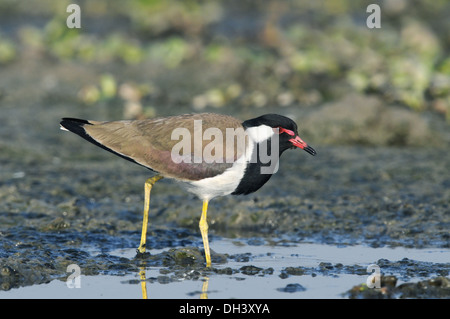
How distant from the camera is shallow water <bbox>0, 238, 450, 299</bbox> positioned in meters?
5.70

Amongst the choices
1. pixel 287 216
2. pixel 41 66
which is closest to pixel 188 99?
pixel 41 66

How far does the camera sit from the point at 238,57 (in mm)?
13867

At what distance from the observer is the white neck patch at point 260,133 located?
6.31 m

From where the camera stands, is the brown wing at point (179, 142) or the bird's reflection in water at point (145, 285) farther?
the brown wing at point (179, 142)

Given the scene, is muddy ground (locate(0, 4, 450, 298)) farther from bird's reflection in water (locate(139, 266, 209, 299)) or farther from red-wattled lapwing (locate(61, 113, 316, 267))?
red-wattled lapwing (locate(61, 113, 316, 267))

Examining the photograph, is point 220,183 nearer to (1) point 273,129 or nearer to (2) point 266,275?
(1) point 273,129

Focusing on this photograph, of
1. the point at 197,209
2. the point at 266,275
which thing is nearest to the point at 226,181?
the point at 266,275

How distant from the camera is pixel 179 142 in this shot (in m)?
6.46

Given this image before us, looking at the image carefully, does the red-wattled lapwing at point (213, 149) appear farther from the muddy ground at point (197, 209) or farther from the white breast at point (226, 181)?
the muddy ground at point (197, 209)

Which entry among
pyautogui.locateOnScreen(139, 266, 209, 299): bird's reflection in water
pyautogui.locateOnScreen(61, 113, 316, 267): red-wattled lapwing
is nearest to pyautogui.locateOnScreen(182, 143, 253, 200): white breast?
pyautogui.locateOnScreen(61, 113, 316, 267): red-wattled lapwing

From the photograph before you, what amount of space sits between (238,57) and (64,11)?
6189mm

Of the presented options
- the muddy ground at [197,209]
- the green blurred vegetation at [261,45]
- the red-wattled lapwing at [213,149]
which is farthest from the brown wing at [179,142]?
the green blurred vegetation at [261,45]

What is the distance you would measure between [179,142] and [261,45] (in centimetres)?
904

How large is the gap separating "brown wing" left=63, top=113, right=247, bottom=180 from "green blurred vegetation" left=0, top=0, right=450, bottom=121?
5303 mm
